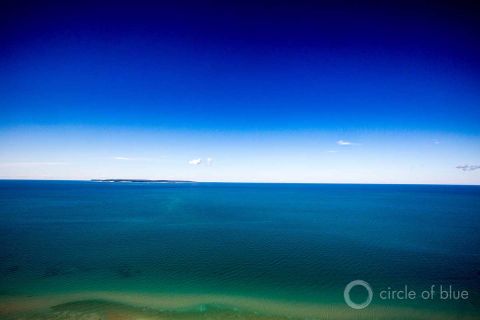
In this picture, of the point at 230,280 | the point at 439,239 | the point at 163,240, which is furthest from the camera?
the point at 439,239

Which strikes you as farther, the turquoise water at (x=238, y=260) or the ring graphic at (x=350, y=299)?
the turquoise water at (x=238, y=260)

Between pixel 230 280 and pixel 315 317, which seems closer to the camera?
pixel 315 317

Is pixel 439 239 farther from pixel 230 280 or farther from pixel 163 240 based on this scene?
pixel 163 240

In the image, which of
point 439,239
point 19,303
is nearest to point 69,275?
point 19,303

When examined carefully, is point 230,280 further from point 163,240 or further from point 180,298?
point 163,240

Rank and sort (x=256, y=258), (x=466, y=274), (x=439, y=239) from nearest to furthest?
(x=466, y=274)
(x=256, y=258)
(x=439, y=239)

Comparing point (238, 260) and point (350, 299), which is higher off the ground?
point (238, 260)

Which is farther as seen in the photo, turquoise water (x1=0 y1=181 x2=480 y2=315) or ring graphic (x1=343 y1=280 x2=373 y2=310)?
turquoise water (x1=0 y1=181 x2=480 y2=315)

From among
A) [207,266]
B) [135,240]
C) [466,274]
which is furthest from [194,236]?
[466,274]

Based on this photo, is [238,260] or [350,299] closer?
[350,299]
